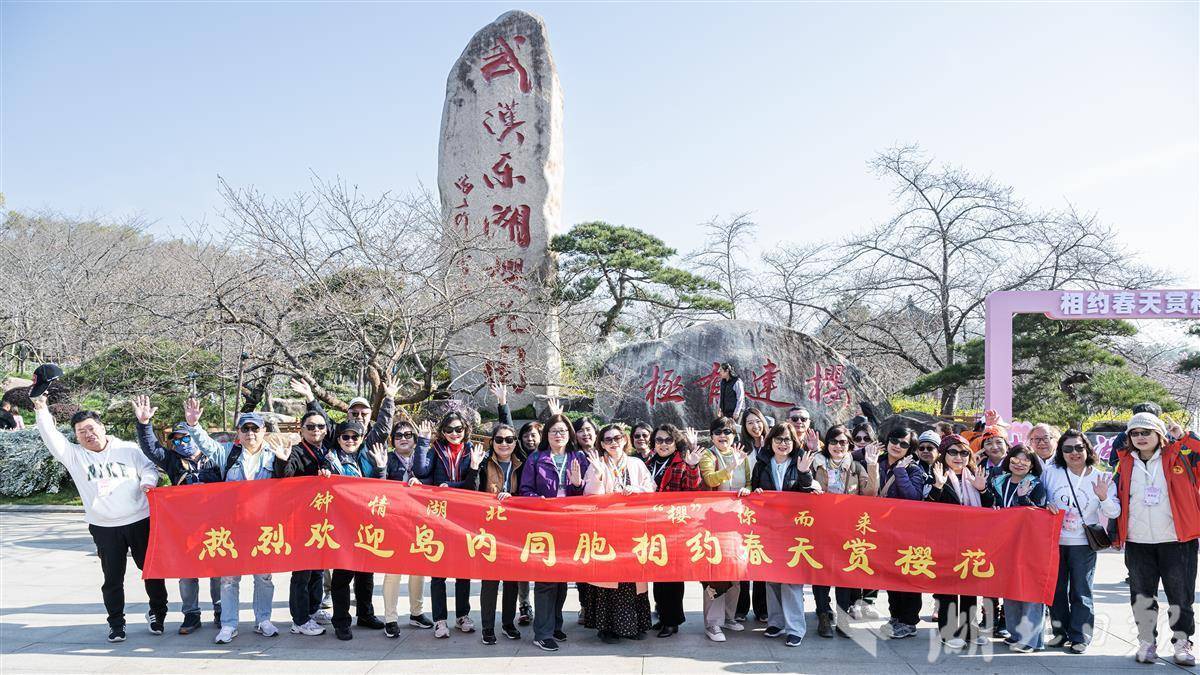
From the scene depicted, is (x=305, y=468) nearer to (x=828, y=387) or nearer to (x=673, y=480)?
(x=673, y=480)

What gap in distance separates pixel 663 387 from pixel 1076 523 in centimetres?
775

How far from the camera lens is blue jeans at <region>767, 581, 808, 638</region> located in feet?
16.6

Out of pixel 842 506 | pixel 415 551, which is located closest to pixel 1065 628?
pixel 842 506

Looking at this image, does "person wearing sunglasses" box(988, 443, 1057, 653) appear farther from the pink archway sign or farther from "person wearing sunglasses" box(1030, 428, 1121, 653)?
the pink archway sign

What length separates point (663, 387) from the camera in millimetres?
12352

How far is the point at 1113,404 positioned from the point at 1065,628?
1024 centimetres

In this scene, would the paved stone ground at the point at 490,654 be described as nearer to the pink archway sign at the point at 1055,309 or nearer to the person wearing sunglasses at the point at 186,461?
the person wearing sunglasses at the point at 186,461

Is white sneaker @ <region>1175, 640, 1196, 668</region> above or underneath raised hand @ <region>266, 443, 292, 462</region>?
underneath

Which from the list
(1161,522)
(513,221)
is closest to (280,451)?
(1161,522)

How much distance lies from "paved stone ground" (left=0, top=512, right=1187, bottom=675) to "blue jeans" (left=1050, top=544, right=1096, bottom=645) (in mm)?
170

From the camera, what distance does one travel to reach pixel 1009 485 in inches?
201

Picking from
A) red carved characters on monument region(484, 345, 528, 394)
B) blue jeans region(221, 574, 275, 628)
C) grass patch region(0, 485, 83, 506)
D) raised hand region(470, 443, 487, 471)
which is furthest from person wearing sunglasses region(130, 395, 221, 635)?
grass patch region(0, 485, 83, 506)

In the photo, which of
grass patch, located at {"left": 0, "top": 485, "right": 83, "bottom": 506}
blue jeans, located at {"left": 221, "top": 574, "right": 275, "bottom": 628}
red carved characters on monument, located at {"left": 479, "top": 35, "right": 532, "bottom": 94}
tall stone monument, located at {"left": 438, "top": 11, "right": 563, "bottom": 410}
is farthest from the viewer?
red carved characters on monument, located at {"left": 479, "top": 35, "right": 532, "bottom": 94}

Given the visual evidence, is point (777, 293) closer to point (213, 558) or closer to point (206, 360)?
point (206, 360)
